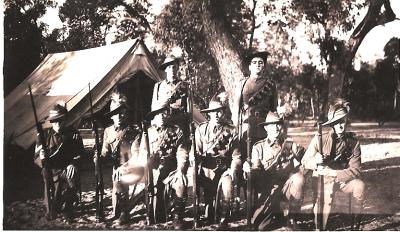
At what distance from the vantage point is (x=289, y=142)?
4648mm

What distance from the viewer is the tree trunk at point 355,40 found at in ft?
17.2

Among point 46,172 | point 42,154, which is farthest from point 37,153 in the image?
point 46,172

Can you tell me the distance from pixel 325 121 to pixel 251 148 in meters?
0.92

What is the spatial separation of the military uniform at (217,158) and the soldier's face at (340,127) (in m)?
1.07

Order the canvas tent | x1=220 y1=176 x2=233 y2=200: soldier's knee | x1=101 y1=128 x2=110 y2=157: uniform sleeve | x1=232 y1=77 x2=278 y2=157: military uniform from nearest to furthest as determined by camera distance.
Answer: x1=220 y1=176 x2=233 y2=200: soldier's knee → x1=232 y1=77 x2=278 y2=157: military uniform → x1=101 y1=128 x2=110 y2=157: uniform sleeve → the canvas tent

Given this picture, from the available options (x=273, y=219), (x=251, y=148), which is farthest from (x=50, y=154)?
(x=273, y=219)

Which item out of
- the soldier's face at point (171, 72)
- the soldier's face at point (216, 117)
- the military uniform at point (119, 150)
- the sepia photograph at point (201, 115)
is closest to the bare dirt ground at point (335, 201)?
the sepia photograph at point (201, 115)

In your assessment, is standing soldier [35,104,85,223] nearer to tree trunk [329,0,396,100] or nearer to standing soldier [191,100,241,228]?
standing soldier [191,100,241,228]

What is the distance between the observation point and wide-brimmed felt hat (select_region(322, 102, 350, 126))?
4.69 meters

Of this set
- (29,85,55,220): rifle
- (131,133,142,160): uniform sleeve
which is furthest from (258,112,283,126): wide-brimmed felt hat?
(29,85,55,220): rifle

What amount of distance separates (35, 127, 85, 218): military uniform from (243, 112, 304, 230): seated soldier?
6.43 ft

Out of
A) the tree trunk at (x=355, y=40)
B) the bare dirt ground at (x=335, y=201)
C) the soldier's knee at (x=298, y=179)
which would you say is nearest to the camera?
the soldier's knee at (x=298, y=179)

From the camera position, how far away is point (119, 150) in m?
4.97

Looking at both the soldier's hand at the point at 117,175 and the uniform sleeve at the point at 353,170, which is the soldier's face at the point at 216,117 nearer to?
the soldier's hand at the point at 117,175
